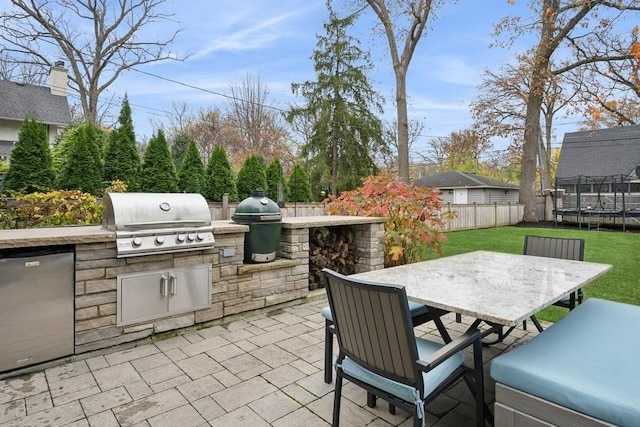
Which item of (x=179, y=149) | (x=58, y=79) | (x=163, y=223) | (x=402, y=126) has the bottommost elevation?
(x=163, y=223)

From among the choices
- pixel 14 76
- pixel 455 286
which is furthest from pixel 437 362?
pixel 14 76

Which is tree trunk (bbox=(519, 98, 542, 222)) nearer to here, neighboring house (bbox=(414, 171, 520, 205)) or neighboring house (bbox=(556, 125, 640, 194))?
neighboring house (bbox=(414, 171, 520, 205))

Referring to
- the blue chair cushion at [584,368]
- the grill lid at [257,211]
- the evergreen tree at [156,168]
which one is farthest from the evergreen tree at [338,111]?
the blue chair cushion at [584,368]

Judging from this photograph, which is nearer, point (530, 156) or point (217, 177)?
point (217, 177)

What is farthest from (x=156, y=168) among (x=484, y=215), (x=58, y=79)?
(x=484, y=215)

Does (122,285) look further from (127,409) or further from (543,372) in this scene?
(543,372)

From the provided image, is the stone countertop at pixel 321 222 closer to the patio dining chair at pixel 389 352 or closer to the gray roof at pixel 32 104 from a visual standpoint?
the patio dining chair at pixel 389 352

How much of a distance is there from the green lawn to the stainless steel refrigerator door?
14.2 feet

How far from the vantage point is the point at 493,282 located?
7.45ft

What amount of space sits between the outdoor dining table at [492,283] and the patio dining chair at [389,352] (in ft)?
0.62

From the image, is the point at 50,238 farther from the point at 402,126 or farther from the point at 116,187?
the point at 402,126

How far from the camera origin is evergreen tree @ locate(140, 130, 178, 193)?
7312mm

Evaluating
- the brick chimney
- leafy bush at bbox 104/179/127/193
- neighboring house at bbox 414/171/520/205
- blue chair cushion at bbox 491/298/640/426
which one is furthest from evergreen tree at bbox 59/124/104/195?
neighboring house at bbox 414/171/520/205

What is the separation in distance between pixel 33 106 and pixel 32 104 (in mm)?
128
